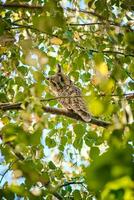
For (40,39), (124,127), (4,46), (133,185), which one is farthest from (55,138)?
(133,185)

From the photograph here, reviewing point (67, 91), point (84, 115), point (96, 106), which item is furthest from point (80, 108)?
point (96, 106)

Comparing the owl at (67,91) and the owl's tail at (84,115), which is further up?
the owl at (67,91)

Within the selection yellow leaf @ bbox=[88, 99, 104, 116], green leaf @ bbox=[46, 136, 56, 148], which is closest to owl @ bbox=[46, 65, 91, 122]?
green leaf @ bbox=[46, 136, 56, 148]

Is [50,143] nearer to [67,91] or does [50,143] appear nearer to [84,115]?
[84,115]

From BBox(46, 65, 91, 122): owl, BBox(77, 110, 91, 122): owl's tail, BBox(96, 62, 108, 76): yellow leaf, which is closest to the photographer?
BBox(96, 62, 108, 76): yellow leaf

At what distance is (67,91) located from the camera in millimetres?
3297

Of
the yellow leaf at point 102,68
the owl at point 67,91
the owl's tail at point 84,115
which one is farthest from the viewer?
the owl at point 67,91

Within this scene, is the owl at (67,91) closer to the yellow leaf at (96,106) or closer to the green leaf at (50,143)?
the green leaf at (50,143)

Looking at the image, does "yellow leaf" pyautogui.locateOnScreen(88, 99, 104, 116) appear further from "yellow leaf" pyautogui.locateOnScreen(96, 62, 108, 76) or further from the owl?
the owl

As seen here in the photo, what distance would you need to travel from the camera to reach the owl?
2969 mm

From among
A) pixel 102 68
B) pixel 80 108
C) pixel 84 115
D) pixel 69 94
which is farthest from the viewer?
pixel 69 94

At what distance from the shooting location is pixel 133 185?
1.87 ft

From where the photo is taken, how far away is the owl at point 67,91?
297cm

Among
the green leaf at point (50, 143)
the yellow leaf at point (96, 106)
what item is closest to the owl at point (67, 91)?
the green leaf at point (50, 143)
